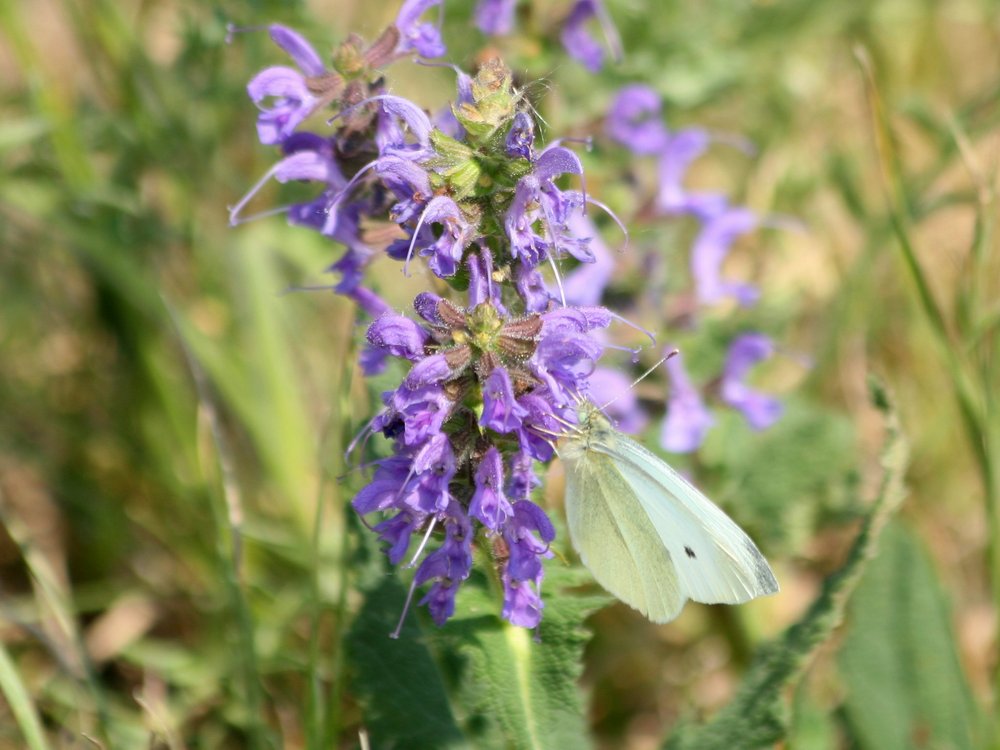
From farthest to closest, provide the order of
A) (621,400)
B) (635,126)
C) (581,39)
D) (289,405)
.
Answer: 1. (289,405)
2. (635,126)
3. (581,39)
4. (621,400)

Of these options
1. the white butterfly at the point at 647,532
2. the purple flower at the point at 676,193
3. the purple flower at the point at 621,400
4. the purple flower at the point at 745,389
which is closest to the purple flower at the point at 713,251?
the purple flower at the point at 676,193

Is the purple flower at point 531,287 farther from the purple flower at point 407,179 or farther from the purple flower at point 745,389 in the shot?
the purple flower at point 745,389

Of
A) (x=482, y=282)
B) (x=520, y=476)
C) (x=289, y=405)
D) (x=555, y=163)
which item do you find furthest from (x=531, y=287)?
(x=289, y=405)

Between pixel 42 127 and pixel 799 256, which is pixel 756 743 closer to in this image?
pixel 42 127

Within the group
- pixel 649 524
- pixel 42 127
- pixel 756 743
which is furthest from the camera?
pixel 42 127

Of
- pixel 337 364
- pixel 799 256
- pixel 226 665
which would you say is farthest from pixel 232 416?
pixel 799 256

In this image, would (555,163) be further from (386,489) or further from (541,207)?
(386,489)

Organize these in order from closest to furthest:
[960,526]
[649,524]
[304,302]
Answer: [649,524]
[960,526]
[304,302]
